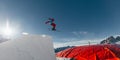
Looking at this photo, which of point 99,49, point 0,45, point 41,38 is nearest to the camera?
point 0,45

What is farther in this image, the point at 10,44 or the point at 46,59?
the point at 46,59

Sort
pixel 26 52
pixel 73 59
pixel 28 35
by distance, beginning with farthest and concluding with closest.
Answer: pixel 73 59
pixel 28 35
pixel 26 52

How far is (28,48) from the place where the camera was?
9.09 meters

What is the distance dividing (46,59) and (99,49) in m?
22.4

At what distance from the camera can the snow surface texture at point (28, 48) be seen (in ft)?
26.8

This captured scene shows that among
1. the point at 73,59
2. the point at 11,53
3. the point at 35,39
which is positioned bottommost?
the point at 73,59

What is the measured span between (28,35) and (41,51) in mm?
1253

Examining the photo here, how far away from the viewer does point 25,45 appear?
8.99m

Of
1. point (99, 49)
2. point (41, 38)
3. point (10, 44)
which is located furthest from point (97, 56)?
point (10, 44)

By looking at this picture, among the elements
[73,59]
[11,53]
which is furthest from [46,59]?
[73,59]

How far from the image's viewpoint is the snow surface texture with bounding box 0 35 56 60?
816 cm

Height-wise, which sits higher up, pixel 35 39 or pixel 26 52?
pixel 35 39

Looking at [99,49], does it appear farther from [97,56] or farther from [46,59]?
[46,59]

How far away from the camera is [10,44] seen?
27.8ft
